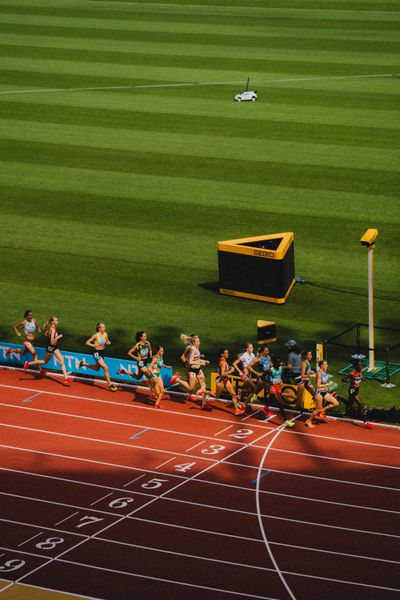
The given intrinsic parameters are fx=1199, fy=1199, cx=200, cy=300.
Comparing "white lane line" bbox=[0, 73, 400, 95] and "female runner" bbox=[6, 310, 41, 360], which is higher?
"white lane line" bbox=[0, 73, 400, 95]

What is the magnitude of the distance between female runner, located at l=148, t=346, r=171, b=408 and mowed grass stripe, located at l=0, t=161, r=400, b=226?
9120 mm

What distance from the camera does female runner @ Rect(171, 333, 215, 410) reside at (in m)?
25.6

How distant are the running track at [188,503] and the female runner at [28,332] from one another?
141 cm

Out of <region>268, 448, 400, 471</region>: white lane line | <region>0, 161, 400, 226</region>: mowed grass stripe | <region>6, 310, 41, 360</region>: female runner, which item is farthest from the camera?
<region>0, 161, 400, 226</region>: mowed grass stripe

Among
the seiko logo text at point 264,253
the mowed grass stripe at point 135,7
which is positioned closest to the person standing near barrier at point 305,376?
the seiko logo text at point 264,253

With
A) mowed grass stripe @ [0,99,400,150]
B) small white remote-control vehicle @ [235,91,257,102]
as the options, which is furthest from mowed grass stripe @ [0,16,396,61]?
mowed grass stripe @ [0,99,400,150]

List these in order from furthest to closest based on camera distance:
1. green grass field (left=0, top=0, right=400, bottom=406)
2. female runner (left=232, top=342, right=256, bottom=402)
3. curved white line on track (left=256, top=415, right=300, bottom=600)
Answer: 1. green grass field (left=0, top=0, right=400, bottom=406)
2. female runner (left=232, top=342, right=256, bottom=402)
3. curved white line on track (left=256, top=415, right=300, bottom=600)

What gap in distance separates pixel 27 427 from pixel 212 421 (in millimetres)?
3834

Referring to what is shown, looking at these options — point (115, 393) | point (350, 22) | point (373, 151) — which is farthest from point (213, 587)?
point (350, 22)

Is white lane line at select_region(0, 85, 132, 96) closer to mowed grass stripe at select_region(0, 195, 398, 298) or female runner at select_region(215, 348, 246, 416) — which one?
mowed grass stripe at select_region(0, 195, 398, 298)

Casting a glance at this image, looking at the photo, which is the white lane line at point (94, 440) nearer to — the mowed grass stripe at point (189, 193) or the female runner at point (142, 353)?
the female runner at point (142, 353)

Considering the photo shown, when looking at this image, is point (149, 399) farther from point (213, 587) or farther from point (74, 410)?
point (213, 587)

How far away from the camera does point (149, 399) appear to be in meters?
26.4

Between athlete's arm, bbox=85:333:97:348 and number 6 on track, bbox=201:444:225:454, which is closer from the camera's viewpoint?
number 6 on track, bbox=201:444:225:454
